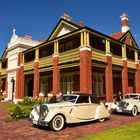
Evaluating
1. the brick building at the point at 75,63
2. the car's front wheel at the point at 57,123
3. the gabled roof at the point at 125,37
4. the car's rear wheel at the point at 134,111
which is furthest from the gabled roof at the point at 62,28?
the car's front wheel at the point at 57,123

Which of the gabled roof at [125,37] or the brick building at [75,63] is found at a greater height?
the gabled roof at [125,37]

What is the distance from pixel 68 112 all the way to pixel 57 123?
33.2 inches

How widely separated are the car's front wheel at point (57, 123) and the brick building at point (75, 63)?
644 cm

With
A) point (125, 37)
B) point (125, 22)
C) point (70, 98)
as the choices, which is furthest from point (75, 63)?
point (125, 22)

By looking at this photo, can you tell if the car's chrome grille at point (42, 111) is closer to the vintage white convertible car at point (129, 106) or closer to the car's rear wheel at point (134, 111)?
the vintage white convertible car at point (129, 106)

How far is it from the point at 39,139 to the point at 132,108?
8.88 m

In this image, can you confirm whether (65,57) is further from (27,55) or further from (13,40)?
(13,40)

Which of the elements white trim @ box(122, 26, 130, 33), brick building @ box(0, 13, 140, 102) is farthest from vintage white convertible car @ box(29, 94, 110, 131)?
white trim @ box(122, 26, 130, 33)

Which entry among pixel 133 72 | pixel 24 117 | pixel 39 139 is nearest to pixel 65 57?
pixel 24 117

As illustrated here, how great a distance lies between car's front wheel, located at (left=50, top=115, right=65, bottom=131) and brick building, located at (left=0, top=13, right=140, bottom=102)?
6.44 metres

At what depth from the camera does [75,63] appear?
17.2 metres

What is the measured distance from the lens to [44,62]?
846 inches

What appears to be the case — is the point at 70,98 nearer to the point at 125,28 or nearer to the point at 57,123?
the point at 57,123

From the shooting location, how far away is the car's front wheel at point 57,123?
923 centimetres
